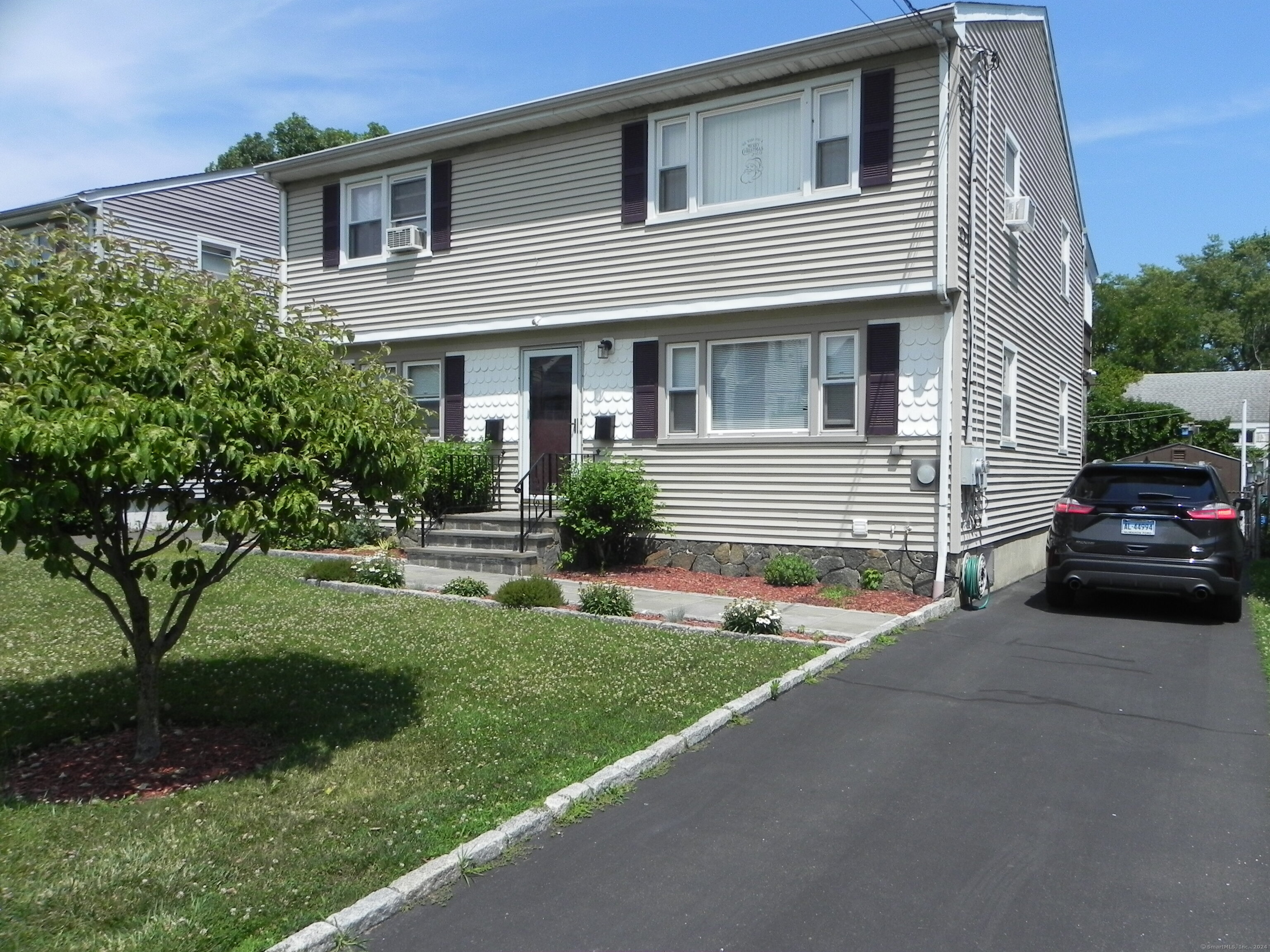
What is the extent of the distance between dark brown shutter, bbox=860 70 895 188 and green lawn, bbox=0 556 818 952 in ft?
19.5

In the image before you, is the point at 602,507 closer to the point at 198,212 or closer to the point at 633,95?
the point at 633,95

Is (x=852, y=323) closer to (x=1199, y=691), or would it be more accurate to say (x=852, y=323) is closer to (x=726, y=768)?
(x=1199, y=691)

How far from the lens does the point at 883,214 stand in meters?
11.5

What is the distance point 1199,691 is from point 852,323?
18.7ft

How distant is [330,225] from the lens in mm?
15773

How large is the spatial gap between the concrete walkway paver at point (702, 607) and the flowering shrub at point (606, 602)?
13.5 inches

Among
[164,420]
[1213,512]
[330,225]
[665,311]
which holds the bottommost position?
[1213,512]

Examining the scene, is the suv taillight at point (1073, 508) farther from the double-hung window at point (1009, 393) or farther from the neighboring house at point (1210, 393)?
the neighboring house at point (1210, 393)

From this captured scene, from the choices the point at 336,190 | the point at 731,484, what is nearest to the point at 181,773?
the point at 731,484

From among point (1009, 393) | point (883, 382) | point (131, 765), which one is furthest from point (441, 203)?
point (131, 765)

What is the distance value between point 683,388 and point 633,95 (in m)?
3.78

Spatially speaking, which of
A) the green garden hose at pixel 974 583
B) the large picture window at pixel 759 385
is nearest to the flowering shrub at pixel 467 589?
the large picture window at pixel 759 385

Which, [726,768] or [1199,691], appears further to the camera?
[1199,691]

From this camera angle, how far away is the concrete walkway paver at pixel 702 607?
9.48 m
